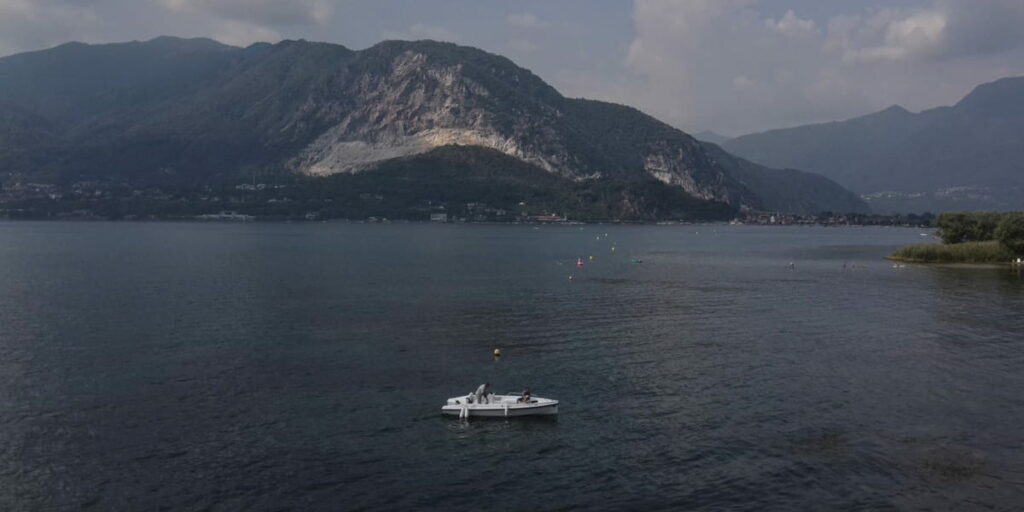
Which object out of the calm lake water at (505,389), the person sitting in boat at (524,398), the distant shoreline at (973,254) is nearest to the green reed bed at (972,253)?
the distant shoreline at (973,254)

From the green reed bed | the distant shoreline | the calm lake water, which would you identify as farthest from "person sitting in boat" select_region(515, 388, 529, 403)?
the green reed bed

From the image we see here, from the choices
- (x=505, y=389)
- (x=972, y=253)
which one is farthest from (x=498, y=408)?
(x=972, y=253)

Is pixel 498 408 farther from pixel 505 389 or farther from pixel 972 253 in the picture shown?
pixel 972 253

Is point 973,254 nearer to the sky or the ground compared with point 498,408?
nearer to the sky

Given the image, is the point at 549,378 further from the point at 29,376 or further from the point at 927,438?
the point at 29,376

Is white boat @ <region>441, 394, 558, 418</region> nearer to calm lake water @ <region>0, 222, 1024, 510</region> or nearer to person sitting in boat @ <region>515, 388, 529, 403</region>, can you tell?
person sitting in boat @ <region>515, 388, 529, 403</region>

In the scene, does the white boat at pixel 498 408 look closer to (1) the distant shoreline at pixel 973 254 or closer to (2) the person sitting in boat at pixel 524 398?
(2) the person sitting in boat at pixel 524 398
